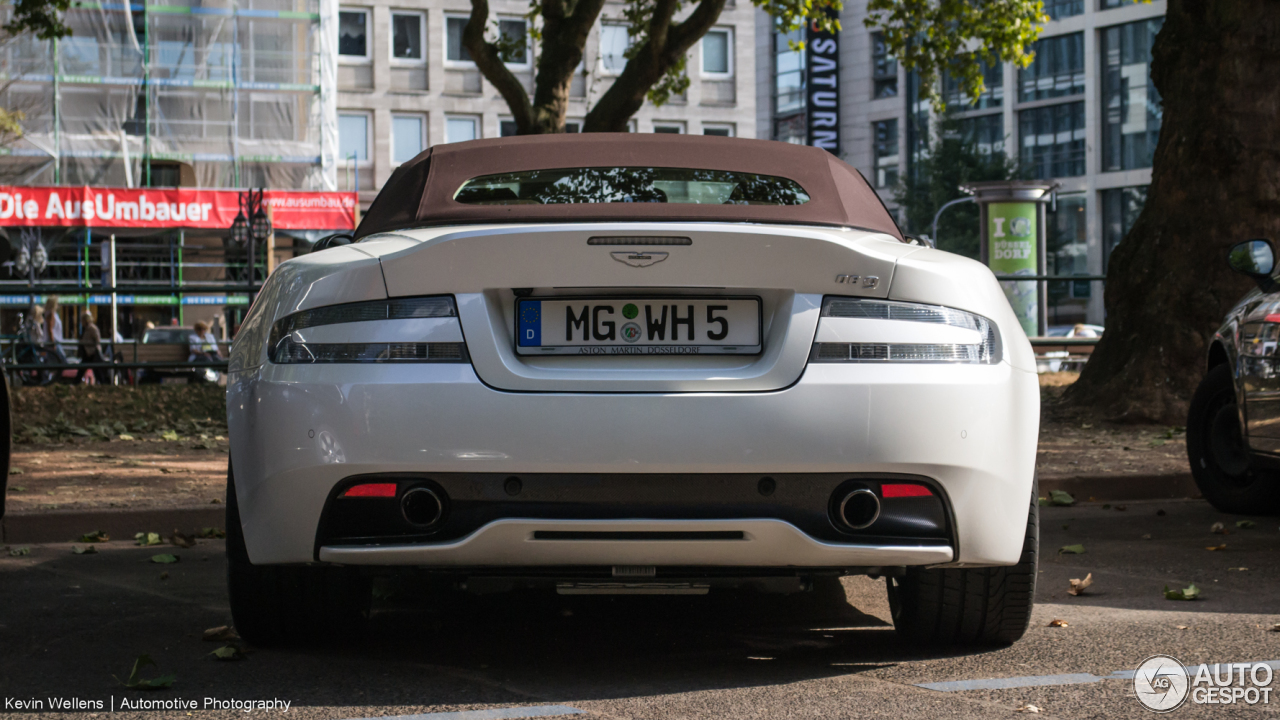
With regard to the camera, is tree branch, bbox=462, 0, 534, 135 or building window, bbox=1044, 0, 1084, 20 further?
building window, bbox=1044, 0, 1084, 20

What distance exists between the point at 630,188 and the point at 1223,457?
4.08 metres

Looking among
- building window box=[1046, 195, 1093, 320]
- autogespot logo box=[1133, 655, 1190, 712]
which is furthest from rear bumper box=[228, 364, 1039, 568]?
building window box=[1046, 195, 1093, 320]

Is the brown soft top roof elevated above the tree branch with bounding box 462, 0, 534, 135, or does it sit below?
below

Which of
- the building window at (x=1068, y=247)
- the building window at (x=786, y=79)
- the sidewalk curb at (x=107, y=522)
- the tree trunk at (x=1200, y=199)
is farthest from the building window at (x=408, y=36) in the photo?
the sidewalk curb at (x=107, y=522)

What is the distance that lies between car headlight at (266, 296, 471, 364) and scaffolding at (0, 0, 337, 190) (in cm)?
3499

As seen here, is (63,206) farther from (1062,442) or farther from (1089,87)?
(1089,87)

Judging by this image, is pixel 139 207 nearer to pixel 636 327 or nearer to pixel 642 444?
pixel 636 327

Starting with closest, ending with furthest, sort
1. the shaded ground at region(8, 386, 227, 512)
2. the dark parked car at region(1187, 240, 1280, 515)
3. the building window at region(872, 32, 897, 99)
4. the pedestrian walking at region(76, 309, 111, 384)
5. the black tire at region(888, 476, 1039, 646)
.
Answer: the black tire at region(888, 476, 1039, 646) → the dark parked car at region(1187, 240, 1280, 515) → the shaded ground at region(8, 386, 227, 512) → the pedestrian walking at region(76, 309, 111, 384) → the building window at region(872, 32, 897, 99)

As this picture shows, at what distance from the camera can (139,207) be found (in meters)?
35.9

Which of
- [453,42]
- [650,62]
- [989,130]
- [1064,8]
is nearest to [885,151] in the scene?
[989,130]

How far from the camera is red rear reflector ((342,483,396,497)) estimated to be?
3.36 m

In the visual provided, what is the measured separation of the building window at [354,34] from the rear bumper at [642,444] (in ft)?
154

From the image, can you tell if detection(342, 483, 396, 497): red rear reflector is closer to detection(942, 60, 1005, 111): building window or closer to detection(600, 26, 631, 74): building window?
detection(600, 26, 631, 74): building window

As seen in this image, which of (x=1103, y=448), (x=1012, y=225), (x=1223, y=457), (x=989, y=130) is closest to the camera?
(x=1223, y=457)
